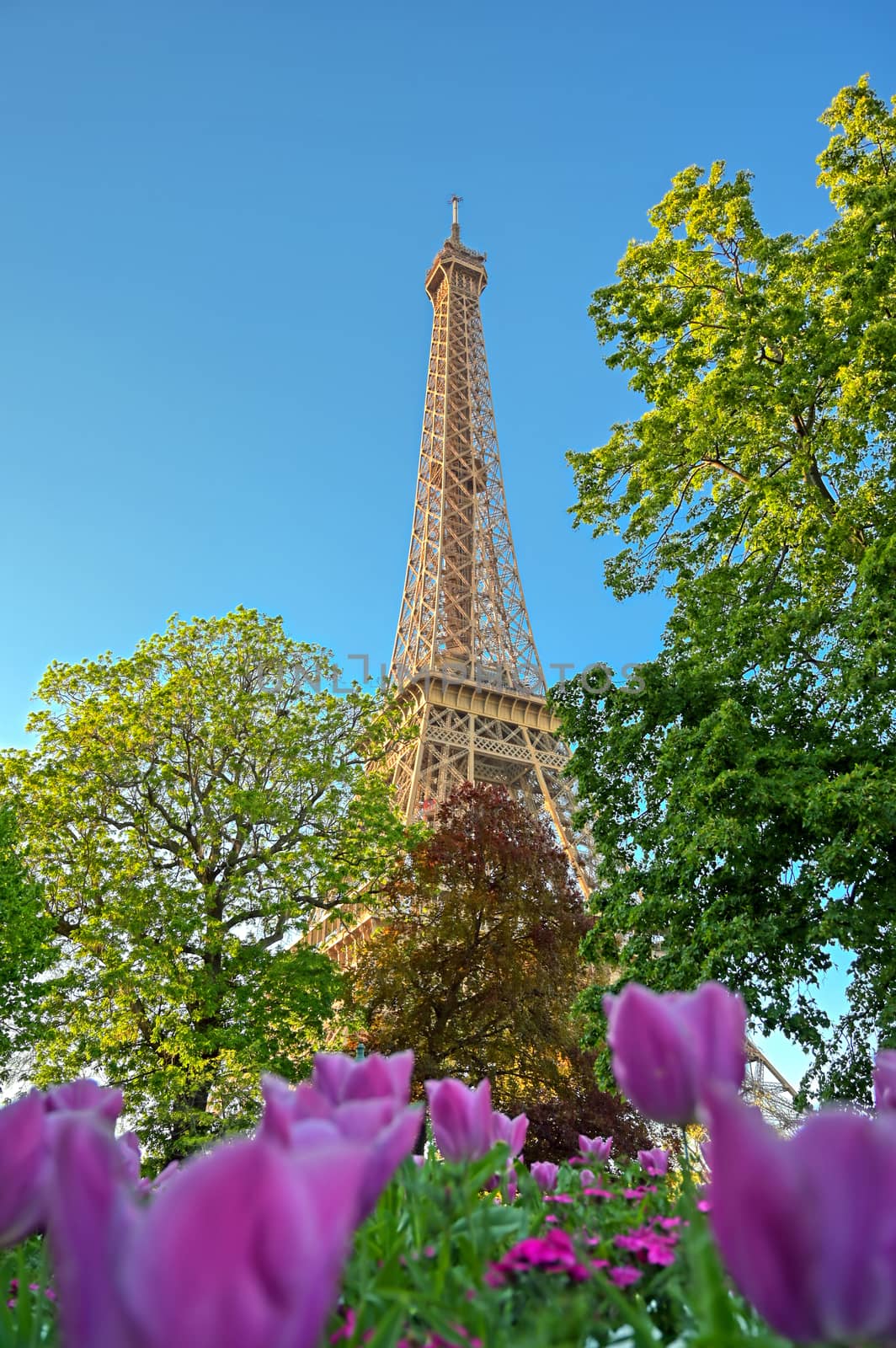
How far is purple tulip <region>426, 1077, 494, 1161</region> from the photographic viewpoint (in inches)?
62.9

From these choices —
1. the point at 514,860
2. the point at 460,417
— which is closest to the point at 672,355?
the point at 514,860

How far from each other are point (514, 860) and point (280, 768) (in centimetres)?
505

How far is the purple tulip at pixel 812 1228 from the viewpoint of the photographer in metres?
0.70

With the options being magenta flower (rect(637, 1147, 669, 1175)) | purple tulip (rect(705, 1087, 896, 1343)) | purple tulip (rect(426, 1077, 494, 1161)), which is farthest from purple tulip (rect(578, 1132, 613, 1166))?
purple tulip (rect(705, 1087, 896, 1343))

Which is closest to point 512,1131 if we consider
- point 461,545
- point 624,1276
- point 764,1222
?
point 624,1276

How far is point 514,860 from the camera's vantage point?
59.8 ft

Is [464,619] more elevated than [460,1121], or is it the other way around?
[464,619]

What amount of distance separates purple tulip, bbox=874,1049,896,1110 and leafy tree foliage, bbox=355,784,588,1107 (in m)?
14.7

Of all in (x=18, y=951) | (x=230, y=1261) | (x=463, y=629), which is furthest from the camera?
(x=463, y=629)

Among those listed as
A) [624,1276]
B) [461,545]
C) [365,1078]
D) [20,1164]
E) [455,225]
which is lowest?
[624,1276]

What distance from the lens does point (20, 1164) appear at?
1.16 metres

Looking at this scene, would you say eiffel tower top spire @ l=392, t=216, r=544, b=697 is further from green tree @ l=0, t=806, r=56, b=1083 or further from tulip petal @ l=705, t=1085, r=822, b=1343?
tulip petal @ l=705, t=1085, r=822, b=1343

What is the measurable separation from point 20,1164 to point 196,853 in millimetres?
15986

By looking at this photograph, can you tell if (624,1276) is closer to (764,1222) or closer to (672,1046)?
(672,1046)
